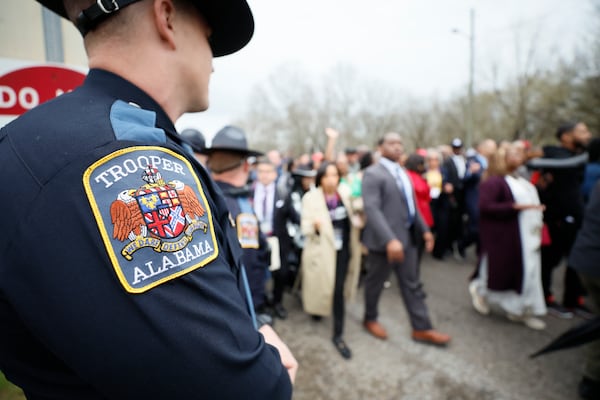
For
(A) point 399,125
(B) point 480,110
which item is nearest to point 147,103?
(B) point 480,110

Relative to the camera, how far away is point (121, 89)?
80cm

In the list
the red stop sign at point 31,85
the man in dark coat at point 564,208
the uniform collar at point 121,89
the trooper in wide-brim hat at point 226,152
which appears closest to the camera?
the uniform collar at point 121,89

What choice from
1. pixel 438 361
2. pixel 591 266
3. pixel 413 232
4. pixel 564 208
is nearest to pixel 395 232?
pixel 413 232

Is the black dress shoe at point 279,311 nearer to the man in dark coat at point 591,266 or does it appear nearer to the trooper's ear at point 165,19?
the man in dark coat at point 591,266

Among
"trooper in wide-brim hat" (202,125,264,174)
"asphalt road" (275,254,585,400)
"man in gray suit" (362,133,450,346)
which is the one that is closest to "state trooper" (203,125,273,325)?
"trooper in wide-brim hat" (202,125,264,174)

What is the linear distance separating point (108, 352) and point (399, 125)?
135 ft

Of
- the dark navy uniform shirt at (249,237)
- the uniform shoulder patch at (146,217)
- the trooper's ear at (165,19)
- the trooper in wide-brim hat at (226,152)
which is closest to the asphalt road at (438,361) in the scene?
the dark navy uniform shirt at (249,237)

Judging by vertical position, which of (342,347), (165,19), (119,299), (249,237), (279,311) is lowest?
(279,311)

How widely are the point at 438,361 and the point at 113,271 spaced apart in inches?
143

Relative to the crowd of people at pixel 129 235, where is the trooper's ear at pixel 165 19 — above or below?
above

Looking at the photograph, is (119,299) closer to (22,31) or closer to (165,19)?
(165,19)

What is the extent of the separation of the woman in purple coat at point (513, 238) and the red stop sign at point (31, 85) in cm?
412

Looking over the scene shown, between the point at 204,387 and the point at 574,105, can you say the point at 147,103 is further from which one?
the point at 574,105

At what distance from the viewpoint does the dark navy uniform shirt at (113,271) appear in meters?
0.56
